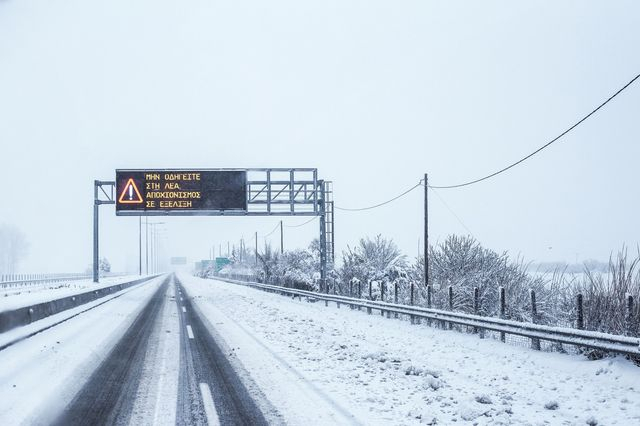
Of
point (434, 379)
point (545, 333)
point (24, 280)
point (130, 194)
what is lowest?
point (24, 280)

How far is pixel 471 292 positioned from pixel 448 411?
508 inches

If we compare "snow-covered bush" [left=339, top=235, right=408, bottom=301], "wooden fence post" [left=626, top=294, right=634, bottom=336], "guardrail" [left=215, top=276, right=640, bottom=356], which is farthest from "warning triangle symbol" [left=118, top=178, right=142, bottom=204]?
"wooden fence post" [left=626, top=294, right=634, bottom=336]

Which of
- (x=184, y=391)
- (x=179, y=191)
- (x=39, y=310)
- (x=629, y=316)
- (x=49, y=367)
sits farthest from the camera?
(x=179, y=191)

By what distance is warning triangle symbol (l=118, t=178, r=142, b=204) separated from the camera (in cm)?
2770

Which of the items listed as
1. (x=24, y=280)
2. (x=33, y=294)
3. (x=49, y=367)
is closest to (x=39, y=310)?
(x=49, y=367)

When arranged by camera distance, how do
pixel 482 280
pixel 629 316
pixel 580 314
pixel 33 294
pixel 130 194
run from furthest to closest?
1. pixel 33 294
2. pixel 130 194
3. pixel 482 280
4. pixel 580 314
5. pixel 629 316

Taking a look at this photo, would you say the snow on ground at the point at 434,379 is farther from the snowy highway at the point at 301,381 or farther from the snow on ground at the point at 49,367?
the snow on ground at the point at 49,367

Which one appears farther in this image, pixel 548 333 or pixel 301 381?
pixel 548 333

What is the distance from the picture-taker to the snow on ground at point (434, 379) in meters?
6.01

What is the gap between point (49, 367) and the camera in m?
8.57

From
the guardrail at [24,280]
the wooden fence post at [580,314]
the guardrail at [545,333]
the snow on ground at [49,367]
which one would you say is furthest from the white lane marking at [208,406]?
the guardrail at [24,280]

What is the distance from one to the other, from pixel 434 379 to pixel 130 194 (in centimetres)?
2371

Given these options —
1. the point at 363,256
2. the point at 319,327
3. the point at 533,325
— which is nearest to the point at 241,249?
the point at 363,256

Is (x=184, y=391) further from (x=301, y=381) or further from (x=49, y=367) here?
(x=49, y=367)
